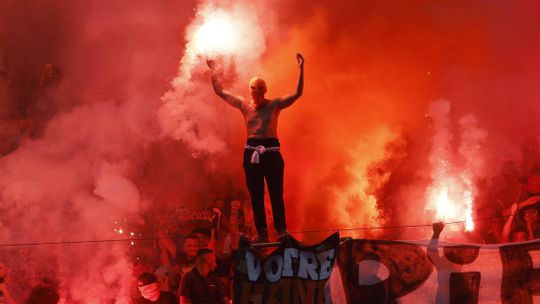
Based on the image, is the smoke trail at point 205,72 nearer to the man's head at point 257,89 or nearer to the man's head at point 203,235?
the man's head at point 203,235

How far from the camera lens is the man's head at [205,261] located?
8.17 m

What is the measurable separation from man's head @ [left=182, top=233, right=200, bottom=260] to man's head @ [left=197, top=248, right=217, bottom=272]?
1.09 meters

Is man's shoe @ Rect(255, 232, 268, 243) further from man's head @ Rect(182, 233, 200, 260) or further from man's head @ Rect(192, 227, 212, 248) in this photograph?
man's head @ Rect(192, 227, 212, 248)

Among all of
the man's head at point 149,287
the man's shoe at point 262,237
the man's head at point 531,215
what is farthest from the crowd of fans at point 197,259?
the man's head at point 531,215

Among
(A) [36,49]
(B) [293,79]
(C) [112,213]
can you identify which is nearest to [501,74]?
(B) [293,79]

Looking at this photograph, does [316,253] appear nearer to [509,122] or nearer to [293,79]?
[293,79]

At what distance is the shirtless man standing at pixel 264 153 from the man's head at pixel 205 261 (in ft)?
2.77

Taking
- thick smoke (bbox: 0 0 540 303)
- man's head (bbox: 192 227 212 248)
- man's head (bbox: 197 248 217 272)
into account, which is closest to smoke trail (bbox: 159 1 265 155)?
thick smoke (bbox: 0 0 540 303)

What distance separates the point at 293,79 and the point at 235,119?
121 cm

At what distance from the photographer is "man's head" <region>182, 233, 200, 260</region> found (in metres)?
9.66

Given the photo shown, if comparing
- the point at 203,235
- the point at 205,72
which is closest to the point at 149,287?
the point at 203,235

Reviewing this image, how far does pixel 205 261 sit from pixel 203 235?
200 centimetres

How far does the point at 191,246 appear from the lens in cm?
977

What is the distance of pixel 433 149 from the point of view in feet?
41.8
